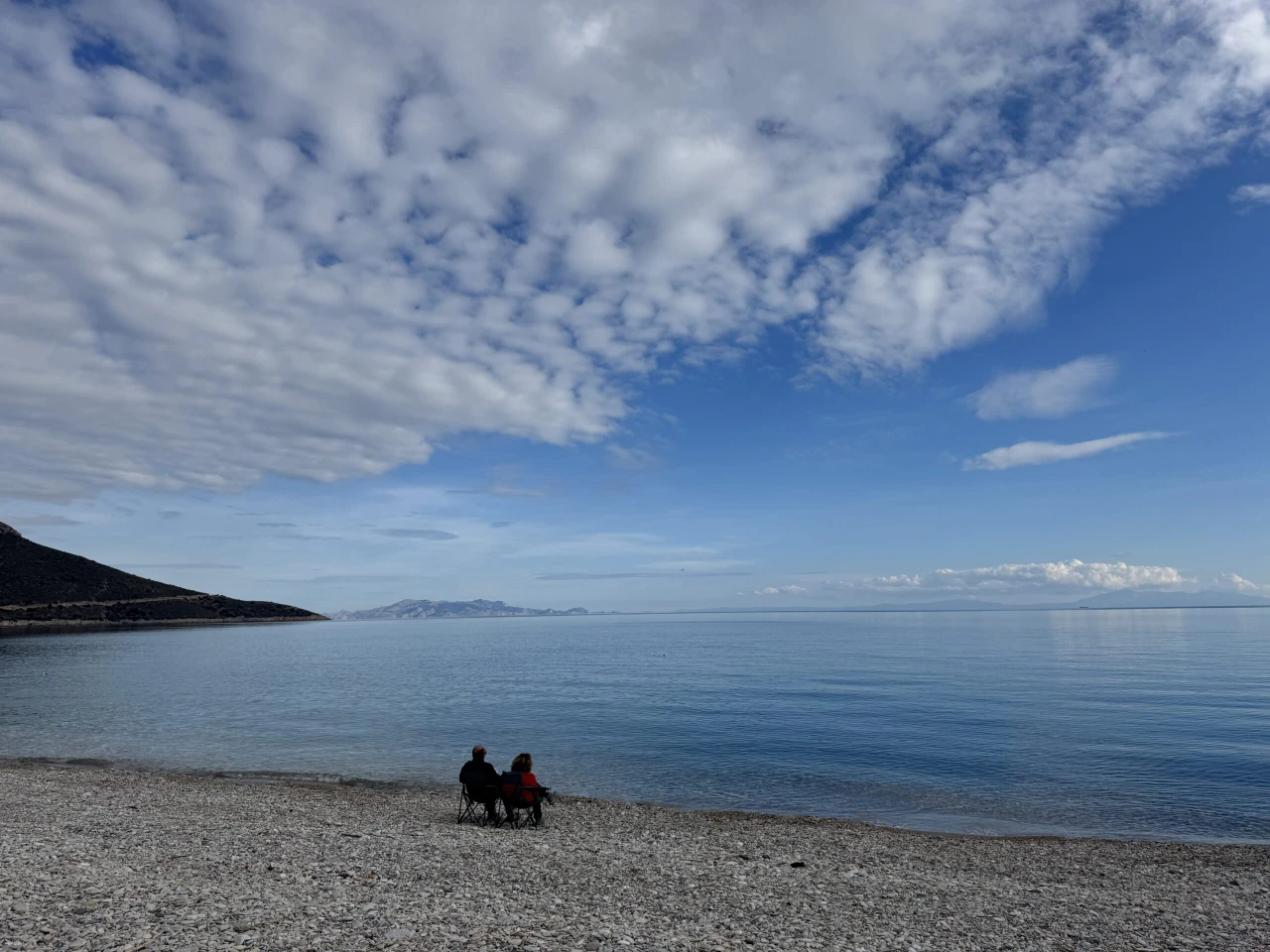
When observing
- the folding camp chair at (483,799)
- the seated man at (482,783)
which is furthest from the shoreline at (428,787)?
the seated man at (482,783)

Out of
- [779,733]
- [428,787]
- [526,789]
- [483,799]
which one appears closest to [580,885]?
[526,789]

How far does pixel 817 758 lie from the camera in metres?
30.9

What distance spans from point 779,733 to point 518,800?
21.1 m

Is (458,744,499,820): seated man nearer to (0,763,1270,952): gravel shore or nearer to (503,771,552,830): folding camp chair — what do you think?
(503,771,552,830): folding camp chair

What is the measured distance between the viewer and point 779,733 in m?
36.9

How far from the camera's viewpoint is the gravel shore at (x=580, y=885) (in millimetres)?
10234

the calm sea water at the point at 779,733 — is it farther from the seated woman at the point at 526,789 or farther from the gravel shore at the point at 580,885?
the seated woman at the point at 526,789

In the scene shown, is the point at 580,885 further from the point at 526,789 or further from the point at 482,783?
the point at 482,783

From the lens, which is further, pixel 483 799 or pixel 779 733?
pixel 779 733

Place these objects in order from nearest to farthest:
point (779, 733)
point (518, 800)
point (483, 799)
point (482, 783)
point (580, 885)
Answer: point (580, 885) < point (518, 800) < point (483, 799) < point (482, 783) < point (779, 733)

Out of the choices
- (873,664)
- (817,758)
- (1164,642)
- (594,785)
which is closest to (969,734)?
(817,758)

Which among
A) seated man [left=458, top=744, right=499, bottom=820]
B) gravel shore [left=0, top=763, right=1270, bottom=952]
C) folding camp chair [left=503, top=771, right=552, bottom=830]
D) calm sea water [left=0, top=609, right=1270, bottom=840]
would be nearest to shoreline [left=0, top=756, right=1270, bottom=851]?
calm sea water [left=0, top=609, right=1270, bottom=840]

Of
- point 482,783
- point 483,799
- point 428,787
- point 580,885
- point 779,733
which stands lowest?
point 779,733

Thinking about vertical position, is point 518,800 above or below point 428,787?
above
